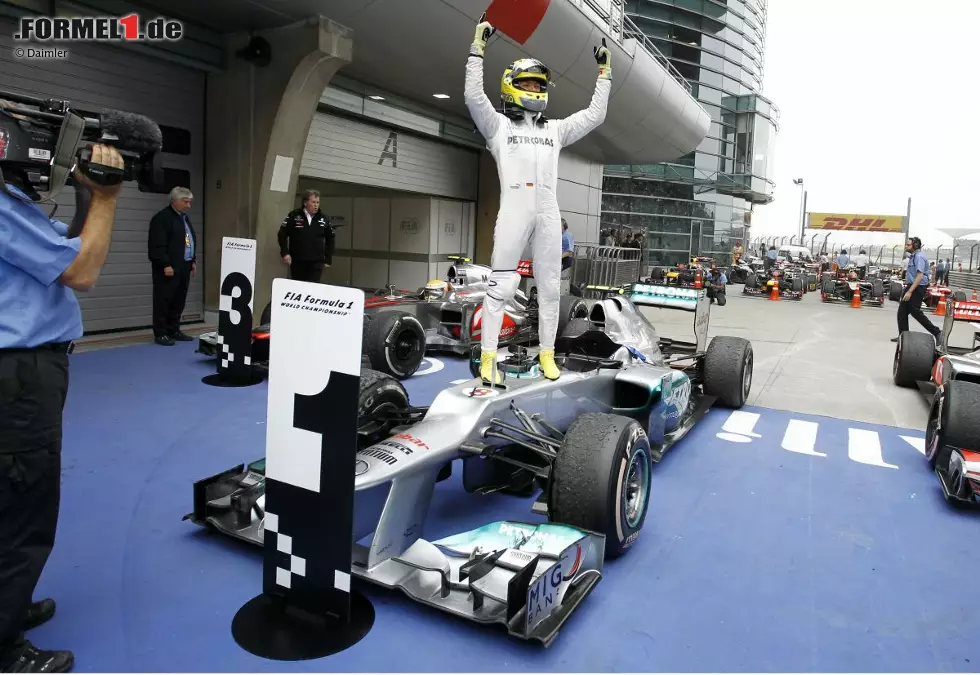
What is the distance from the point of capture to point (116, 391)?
5.41 meters

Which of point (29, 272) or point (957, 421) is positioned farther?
point (957, 421)

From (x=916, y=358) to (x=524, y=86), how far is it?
209 inches

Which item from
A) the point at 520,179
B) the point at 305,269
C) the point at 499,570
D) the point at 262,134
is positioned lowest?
the point at 499,570

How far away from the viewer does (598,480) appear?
2818 millimetres

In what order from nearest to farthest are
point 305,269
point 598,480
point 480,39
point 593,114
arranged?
1. point 598,480
2. point 480,39
3. point 593,114
4. point 305,269

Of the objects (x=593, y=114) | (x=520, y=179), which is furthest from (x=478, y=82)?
(x=593, y=114)

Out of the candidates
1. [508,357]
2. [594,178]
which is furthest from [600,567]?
[594,178]

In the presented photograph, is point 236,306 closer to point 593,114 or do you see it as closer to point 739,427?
point 593,114

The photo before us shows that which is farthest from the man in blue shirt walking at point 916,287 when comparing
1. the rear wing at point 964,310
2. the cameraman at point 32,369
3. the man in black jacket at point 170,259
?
the cameraman at point 32,369

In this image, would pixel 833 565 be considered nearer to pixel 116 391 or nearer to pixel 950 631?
pixel 950 631

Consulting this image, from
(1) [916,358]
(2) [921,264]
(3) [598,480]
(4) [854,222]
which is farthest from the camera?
(4) [854,222]

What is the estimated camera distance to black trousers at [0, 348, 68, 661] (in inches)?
75.5

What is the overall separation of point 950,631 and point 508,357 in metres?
2.50

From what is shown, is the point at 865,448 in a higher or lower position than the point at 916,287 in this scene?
lower
